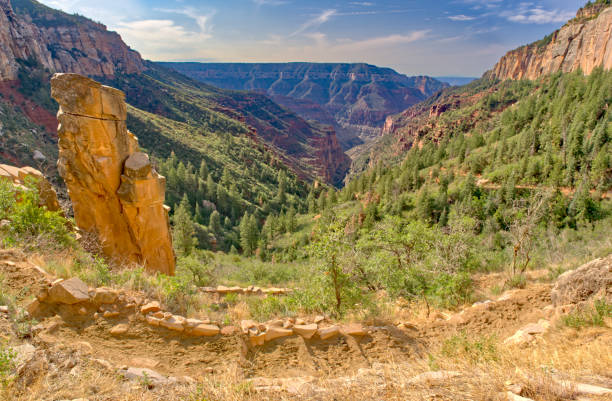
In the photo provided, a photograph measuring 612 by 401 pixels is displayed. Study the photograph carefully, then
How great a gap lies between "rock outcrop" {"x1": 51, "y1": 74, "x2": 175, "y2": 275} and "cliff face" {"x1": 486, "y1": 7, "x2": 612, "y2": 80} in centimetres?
13340

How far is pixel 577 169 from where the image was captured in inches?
1639

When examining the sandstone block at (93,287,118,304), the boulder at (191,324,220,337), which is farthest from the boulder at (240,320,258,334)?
the sandstone block at (93,287,118,304)

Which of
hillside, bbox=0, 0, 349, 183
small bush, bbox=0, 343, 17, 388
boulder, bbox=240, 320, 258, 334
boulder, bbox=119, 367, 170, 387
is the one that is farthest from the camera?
hillside, bbox=0, 0, 349, 183

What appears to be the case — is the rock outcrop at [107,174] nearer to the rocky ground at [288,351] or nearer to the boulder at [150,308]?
the rocky ground at [288,351]

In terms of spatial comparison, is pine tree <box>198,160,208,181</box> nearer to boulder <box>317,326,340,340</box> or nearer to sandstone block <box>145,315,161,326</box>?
sandstone block <box>145,315,161,326</box>

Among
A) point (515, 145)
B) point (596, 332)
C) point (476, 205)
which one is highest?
point (515, 145)

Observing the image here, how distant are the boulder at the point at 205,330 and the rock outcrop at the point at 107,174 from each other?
29.4ft

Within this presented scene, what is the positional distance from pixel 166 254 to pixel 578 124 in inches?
2467

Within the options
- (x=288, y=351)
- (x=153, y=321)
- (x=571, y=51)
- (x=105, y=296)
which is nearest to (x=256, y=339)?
(x=288, y=351)

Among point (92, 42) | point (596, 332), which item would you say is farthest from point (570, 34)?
point (92, 42)

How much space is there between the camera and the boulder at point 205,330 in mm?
6223

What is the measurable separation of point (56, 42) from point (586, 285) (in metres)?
168

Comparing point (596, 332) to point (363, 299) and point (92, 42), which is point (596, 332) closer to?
point (363, 299)

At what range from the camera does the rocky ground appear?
3949 millimetres
